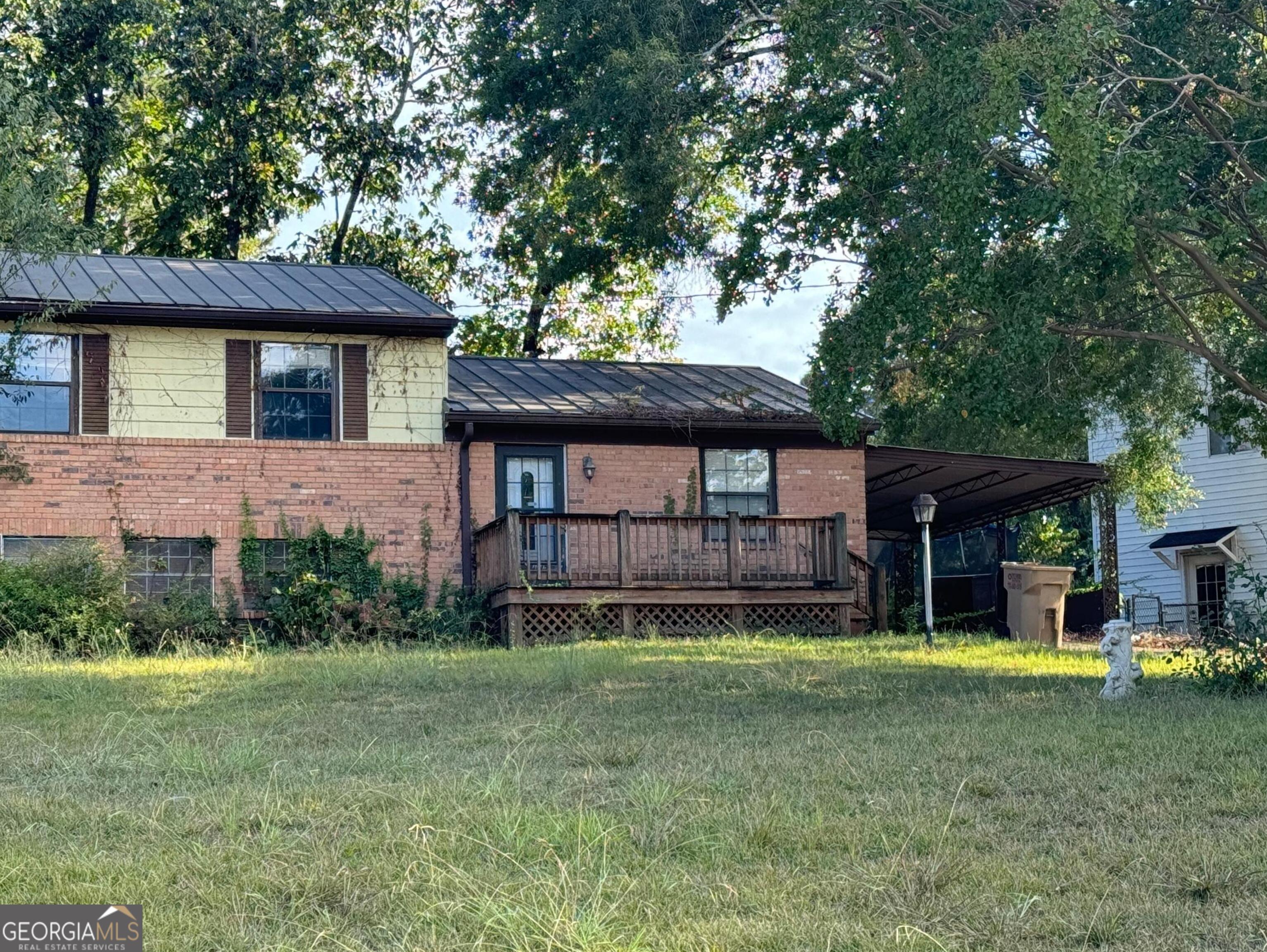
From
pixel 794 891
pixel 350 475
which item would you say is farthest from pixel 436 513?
pixel 794 891

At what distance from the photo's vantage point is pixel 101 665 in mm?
14578

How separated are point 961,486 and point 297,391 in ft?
35.5

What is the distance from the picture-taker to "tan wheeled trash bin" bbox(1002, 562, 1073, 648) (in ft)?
71.1

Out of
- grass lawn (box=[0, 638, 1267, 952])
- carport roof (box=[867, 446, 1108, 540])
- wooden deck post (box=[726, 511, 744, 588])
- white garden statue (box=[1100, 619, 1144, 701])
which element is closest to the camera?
grass lawn (box=[0, 638, 1267, 952])

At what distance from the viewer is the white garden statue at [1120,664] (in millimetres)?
12008

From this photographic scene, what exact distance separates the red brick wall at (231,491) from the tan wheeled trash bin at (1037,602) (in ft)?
26.4

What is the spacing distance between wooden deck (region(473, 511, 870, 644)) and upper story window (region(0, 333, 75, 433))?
5570 millimetres

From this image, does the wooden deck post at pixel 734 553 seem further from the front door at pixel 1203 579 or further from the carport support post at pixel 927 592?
the front door at pixel 1203 579

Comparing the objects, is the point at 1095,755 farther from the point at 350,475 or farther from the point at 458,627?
the point at 350,475

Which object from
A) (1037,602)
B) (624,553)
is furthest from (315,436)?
(1037,602)

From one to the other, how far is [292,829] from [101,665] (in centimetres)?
810

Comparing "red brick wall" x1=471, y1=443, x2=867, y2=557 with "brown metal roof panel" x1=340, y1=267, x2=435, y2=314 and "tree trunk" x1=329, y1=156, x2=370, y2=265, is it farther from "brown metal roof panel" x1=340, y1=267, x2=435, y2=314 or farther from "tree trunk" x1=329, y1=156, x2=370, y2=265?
"tree trunk" x1=329, y1=156, x2=370, y2=265

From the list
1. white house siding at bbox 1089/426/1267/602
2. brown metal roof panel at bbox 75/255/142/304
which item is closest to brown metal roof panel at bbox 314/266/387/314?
brown metal roof panel at bbox 75/255/142/304

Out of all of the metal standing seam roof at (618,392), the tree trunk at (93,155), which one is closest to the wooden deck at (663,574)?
the metal standing seam roof at (618,392)
